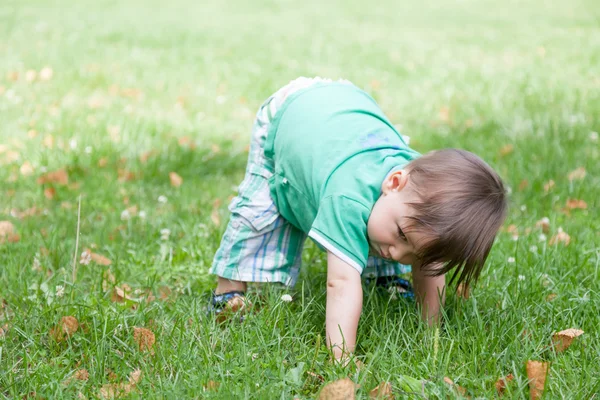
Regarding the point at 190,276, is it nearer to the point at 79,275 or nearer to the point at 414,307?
the point at 79,275

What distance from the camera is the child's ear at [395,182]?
2.04m

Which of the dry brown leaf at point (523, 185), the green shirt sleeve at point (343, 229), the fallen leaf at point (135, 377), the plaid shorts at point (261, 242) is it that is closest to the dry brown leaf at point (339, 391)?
the green shirt sleeve at point (343, 229)

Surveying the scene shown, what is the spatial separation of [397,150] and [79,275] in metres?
1.24

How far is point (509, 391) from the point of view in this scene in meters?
1.82

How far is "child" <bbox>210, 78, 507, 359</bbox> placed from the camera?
1969mm

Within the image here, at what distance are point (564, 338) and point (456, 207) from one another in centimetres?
53

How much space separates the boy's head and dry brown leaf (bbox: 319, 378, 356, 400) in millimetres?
448

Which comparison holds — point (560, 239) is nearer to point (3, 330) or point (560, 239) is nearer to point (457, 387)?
point (457, 387)

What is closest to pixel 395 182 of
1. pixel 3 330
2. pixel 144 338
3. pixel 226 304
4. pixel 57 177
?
pixel 226 304

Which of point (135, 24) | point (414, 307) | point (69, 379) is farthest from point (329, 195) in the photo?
point (135, 24)

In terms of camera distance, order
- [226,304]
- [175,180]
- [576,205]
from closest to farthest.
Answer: [226,304] < [576,205] < [175,180]

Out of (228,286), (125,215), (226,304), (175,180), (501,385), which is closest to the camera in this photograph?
(501,385)

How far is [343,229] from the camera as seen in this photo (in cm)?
200

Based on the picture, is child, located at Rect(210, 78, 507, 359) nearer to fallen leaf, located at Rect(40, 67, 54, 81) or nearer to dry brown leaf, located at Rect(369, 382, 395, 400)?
dry brown leaf, located at Rect(369, 382, 395, 400)
